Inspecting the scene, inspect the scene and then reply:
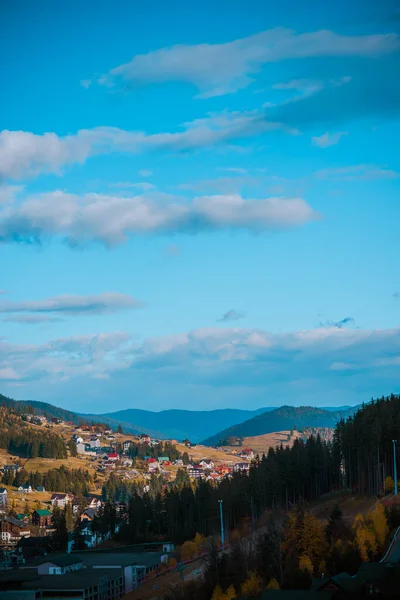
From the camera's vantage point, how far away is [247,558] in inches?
3115

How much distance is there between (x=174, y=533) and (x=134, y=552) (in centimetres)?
893

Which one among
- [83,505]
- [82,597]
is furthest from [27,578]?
[83,505]

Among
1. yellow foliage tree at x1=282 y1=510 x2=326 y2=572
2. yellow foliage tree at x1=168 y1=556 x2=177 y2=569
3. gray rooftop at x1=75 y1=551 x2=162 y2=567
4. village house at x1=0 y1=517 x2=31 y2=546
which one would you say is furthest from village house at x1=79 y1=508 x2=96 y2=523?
yellow foliage tree at x1=282 y1=510 x2=326 y2=572

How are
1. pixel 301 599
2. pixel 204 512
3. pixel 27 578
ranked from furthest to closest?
pixel 204 512 < pixel 27 578 < pixel 301 599

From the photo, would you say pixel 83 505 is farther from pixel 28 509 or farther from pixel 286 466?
pixel 286 466

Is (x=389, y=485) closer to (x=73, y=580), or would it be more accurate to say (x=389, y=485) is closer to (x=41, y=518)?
(x=73, y=580)

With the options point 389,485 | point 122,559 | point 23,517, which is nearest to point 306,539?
point 389,485

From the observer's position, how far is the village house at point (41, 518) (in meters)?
180

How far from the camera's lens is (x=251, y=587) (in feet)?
226

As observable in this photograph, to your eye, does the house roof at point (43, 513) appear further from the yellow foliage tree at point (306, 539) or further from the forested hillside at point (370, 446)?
the yellow foliage tree at point (306, 539)

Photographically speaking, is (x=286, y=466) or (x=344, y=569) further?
(x=286, y=466)

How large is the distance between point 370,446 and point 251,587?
39.6m

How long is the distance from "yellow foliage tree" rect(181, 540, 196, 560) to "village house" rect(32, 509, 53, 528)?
81393 millimetres

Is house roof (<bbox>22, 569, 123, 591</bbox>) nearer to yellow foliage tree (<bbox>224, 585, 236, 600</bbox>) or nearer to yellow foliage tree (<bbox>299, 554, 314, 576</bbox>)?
yellow foliage tree (<bbox>224, 585, 236, 600</bbox>)
